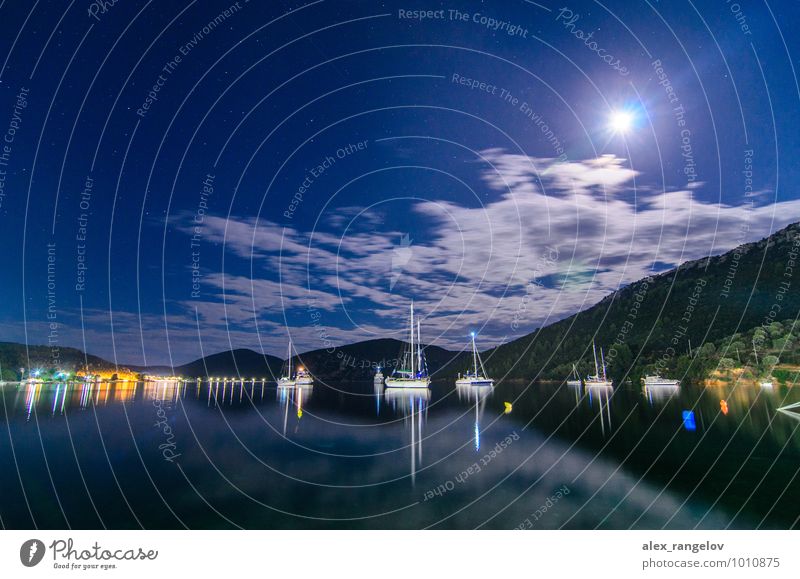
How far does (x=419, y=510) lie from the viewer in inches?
424

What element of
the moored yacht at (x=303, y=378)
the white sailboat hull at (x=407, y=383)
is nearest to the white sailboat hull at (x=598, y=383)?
the white sailboat hull at (x=407, y=383)

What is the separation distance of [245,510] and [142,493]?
3.54m

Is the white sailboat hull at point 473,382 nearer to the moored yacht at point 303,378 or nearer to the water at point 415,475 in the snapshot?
the moored yacht at point 303,378

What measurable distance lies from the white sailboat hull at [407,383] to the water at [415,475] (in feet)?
149

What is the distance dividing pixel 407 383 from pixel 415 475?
2341 inches

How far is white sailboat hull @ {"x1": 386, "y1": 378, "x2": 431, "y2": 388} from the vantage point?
71.2 m

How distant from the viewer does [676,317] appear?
73.6m

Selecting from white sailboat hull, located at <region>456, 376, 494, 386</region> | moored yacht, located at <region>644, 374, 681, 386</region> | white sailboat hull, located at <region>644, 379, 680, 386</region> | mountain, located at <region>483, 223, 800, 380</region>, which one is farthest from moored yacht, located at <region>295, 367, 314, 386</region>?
white sailboat hull, located at <region>644, 379, 680, 386</region>

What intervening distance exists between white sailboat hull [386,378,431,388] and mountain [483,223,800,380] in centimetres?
2722

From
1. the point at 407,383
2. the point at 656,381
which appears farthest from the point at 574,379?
the point at 407,383

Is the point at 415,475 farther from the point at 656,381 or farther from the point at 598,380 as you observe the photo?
the point at 598,380
